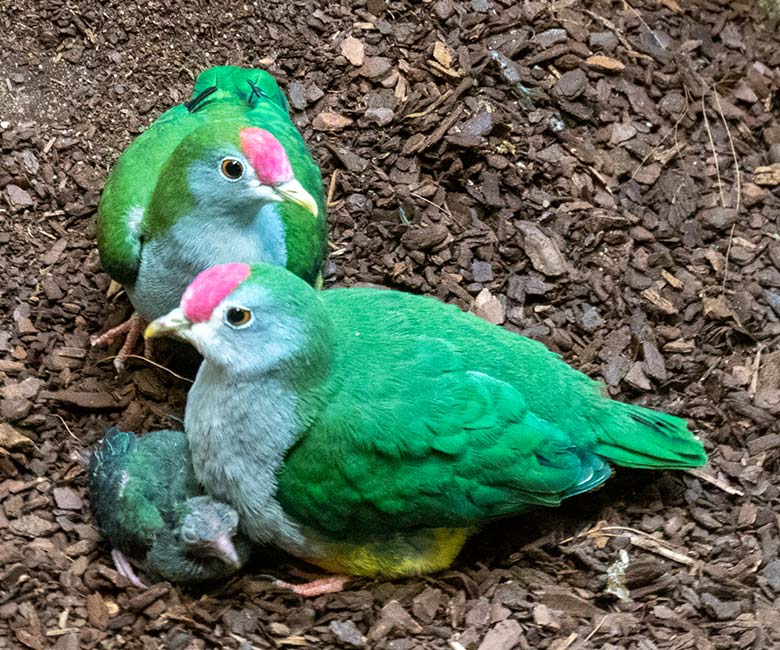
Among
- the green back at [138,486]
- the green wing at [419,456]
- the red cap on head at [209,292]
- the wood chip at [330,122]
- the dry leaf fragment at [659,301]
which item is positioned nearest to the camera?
the red cap on head at [209,292]

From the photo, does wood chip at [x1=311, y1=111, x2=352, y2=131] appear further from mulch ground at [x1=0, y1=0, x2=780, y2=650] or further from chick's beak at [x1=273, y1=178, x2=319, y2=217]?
chick's beak at [x1=273, y1=178, x2=319, y2=217]

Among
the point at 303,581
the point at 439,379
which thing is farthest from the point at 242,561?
the point at 439,379

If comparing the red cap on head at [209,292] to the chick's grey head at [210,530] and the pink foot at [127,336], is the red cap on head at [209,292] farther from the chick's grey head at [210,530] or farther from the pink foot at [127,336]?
the pink foot at [127,336]

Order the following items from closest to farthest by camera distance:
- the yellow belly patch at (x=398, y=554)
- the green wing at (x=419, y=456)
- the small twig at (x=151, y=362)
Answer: the green wing at (x=419, y=456), the yellow belly patch at (x=398, y=554), the small twig at (x=151, y=362)

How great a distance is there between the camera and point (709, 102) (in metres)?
6.57

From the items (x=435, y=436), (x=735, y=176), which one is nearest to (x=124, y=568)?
(x=435, y=436)

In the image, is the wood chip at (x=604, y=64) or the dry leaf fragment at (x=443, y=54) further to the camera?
the wood chip at (x=604, y=64)

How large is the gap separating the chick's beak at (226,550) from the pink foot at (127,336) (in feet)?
4.69

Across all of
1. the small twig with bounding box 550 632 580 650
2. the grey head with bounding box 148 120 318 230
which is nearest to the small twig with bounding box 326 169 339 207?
the grey head with bounding box 148 120 318 230

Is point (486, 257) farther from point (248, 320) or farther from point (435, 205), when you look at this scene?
point (248, 320)

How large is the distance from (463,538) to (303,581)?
2.70 ft

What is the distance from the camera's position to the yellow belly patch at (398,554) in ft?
15.7

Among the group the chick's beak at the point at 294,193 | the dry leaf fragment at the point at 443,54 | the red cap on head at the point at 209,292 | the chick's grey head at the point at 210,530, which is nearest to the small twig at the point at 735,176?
the dry leaf fragment at the point at 443,54

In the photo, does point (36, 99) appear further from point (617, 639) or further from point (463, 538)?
point (617, 639)
